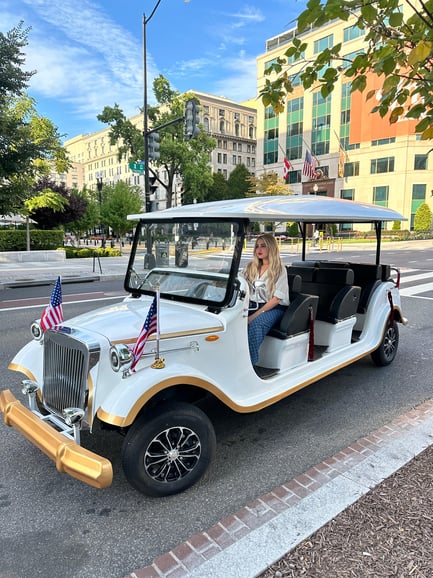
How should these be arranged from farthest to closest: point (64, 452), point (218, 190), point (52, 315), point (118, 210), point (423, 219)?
1. point (218, 190)
2. point (423, 219)
3. point (118, 210)
4. point (52, 315)
5. point (64, 452)

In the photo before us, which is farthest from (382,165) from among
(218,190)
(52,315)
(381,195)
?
(52,315)

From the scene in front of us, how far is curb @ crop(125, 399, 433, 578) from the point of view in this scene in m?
2.11

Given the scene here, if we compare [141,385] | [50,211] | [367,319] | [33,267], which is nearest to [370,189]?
[50,211]

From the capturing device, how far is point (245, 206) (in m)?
3.29

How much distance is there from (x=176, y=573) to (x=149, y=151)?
48.4 ft

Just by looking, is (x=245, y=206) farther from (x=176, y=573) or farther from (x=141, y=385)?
(x=176, y=573)

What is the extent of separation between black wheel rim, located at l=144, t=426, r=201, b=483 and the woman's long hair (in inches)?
65.1

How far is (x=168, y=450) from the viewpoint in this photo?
2.70 m

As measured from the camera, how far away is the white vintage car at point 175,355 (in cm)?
255

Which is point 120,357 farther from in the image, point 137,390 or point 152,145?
point 152,145

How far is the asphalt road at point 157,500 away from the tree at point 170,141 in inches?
1061

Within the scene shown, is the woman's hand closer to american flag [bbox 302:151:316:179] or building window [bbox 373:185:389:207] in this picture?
american flag [bbox 302:151:316:179]

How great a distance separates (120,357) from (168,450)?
75 centimetres

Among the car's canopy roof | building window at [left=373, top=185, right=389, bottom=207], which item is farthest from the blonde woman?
building window at [left=373, top=185, right=389, bottom=207]
